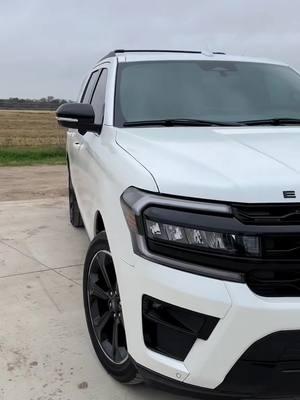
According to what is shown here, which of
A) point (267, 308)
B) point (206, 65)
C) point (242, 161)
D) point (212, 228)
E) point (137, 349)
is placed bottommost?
point (137, 349)

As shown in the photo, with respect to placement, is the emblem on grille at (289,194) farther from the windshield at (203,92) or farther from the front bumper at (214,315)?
the windshield at (203,92)

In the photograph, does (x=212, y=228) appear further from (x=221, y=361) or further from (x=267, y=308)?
(x=221, y=361)

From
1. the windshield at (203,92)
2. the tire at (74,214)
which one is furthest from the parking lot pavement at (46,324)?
the windshield at (203,92)

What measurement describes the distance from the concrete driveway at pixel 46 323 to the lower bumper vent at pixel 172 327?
2.11 ft

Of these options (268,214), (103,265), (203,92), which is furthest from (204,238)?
(203,92)

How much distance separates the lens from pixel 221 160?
2559 mm

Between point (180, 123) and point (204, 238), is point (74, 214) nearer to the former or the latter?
point (180, 123)

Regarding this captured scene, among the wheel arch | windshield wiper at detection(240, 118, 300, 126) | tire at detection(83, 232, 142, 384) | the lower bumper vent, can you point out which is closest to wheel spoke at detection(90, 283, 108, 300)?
tire at detection(83, 232, 142, 384)

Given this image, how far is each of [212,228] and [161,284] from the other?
0.31 m

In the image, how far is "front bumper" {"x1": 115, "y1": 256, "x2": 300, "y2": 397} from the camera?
2.14 metres

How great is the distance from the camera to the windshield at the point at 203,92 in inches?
145

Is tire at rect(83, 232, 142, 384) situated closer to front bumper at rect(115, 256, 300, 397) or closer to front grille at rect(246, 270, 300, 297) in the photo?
front bumper at rect(115, 256, 300, 397)

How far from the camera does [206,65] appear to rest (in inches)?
165

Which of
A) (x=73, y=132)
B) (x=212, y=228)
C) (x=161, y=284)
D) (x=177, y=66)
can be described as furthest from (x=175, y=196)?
(x=73, y=132)
